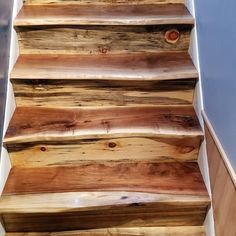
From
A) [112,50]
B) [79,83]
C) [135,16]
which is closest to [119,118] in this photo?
[79,83]

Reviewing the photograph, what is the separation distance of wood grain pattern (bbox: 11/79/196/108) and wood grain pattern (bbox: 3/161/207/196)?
261 mm

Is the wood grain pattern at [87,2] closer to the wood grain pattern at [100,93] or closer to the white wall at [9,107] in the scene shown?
the white wall at [9,107]

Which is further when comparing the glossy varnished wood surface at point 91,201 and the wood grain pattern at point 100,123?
the wood grain pattern at point 100,123

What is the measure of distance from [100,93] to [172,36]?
41 centimetres

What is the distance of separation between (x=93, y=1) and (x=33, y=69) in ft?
1.61

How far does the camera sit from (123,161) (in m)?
1.42

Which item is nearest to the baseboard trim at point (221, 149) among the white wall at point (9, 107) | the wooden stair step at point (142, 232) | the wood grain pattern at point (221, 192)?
the wood grain pattern at point (221, 192)

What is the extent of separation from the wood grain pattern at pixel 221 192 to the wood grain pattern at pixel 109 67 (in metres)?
0.31

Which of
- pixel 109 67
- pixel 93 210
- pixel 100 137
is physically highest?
pixel 109 67

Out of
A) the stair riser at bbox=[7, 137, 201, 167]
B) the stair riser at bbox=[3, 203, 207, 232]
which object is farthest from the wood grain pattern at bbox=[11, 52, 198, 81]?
the stair riser at bbox=[3, 203, 207, 232]

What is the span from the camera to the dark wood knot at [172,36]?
155 centimetres

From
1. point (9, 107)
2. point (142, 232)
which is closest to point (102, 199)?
point (142, 232)

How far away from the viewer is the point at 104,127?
4.48 ft

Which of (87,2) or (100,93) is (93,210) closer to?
(100,93)
